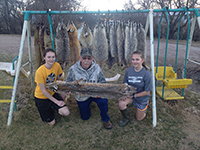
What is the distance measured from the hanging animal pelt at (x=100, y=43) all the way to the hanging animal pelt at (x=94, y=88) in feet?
2.96

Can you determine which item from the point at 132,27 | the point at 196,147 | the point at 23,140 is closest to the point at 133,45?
the point at 132,27

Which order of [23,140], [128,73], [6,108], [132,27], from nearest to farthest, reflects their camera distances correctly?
[23,140], [128,73], [132,27], [6,108]

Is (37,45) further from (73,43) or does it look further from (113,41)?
(113,41)

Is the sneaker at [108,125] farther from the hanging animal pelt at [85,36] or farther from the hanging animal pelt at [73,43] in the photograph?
the hanging animal pelt at [85,36]

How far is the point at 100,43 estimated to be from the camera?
303cm

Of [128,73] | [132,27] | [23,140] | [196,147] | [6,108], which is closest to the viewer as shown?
[196,147]

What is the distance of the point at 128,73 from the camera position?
2754mm

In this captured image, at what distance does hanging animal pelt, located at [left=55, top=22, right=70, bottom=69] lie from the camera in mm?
2985

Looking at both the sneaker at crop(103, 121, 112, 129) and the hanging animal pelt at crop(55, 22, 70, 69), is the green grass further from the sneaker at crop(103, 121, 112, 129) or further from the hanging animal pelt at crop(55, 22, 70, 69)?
the hanging animal pelt at crop(55, 22, 70, 69)

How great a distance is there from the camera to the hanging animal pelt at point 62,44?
2985mm

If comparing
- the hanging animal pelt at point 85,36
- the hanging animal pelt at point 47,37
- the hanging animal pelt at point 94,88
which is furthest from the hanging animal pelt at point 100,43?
the hanging animal pelt at point 47,37

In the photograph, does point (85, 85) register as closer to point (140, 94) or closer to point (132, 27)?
point (140, 94)

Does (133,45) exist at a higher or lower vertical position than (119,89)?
higher

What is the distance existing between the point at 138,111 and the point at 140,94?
17.2 inches
